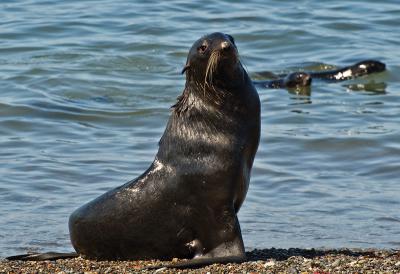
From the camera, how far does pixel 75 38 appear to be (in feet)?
65.1

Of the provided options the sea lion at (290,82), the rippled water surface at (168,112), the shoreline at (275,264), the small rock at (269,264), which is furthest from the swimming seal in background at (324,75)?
the small rock at (269,264)

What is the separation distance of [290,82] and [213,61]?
9.21m

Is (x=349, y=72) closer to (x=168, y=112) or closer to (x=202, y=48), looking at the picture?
(x=168, y=112)

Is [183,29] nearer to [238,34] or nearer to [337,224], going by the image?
[238,34]

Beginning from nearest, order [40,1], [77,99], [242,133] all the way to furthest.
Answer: [242,133] → [77,99] → [40,1]

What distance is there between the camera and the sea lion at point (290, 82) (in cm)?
1677

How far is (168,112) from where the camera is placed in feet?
49.1

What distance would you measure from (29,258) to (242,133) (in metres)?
1.76

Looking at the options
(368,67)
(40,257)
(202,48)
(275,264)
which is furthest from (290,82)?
(275,264)

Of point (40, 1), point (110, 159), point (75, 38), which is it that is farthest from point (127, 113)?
point (40, 1)

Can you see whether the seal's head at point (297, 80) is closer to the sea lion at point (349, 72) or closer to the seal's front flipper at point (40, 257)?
the sea lion at point (349, 72)

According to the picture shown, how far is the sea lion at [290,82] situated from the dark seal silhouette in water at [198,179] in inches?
349

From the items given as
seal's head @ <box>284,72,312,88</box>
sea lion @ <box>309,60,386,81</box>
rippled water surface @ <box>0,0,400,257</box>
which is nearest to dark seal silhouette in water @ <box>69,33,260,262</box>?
rippled water surface @ <box>0,0,400,257</box>

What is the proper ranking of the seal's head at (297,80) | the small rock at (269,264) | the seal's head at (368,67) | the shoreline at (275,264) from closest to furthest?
the shoreline at (275,264), the small rock at (269,264), the seal's head at (297,80), the seal's head at (368,67)
